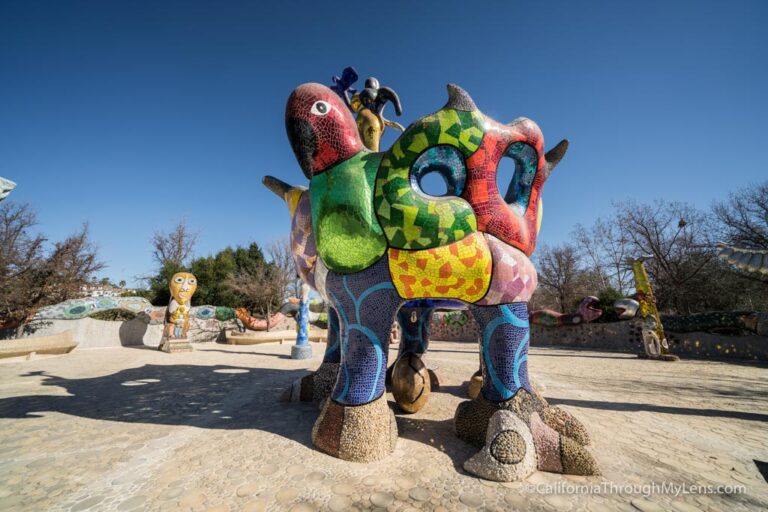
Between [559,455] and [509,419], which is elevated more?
[509,419]

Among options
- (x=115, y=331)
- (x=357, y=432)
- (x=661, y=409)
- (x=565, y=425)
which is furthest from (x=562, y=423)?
(x=115, y=331)

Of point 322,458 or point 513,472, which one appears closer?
point 513,472

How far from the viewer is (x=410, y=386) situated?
177 inches

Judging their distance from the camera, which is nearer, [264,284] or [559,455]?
[559,455]

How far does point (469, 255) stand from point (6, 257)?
19.6 metres

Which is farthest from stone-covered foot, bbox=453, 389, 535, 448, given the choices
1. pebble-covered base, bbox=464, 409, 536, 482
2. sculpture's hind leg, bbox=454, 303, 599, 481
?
pebble-covered base, bbox=464, 409, 536, 482

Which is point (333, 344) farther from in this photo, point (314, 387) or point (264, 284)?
point (264, 284)

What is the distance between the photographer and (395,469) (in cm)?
296

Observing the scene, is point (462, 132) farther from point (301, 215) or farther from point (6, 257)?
point (6, 257)

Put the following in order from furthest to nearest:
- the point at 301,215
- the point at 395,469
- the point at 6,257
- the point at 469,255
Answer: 1. the point at 6,257
2. the point at 301,215
3. the point at 469,255
4. the point at 395,469

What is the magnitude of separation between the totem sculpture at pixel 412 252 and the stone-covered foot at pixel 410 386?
40.0 inches

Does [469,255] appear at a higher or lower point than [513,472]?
higher

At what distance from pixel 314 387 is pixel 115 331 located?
15.3 m

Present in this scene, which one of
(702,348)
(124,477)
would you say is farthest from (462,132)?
(702,348)
